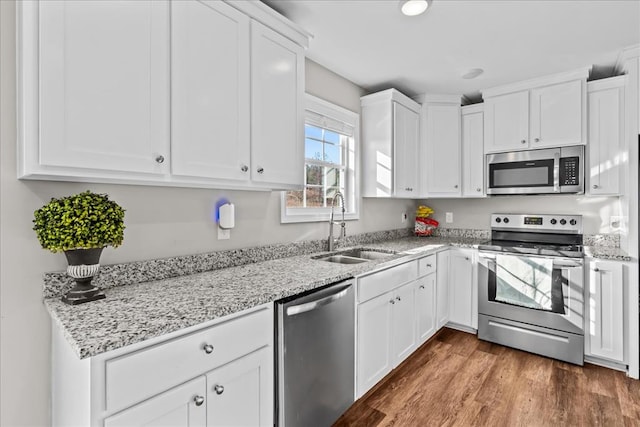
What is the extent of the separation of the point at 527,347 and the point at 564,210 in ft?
4.61

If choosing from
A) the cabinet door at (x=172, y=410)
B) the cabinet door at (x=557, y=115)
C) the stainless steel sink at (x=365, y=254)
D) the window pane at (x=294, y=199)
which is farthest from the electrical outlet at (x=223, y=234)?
the cabinet door at (x=557, y=115)

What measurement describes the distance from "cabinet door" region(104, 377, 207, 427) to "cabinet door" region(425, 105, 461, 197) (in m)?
3.08

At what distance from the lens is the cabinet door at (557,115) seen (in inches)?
110

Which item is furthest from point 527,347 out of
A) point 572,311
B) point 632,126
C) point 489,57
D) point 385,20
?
point 385,20

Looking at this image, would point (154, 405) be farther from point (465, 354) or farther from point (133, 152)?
point (465, 354)

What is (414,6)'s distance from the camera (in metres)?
1.87

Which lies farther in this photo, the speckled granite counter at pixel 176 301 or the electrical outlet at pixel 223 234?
the electrical outlet at pixel 223 234

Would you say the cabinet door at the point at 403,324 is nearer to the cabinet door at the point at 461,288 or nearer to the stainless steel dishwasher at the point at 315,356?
the stainless steel dishwasher at the point at 315,356

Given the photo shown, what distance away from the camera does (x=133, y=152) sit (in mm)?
1268

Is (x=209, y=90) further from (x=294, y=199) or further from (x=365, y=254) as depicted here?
(x=365, y=254)

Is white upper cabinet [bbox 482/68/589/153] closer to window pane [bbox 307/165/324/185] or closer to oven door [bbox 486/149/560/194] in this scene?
oven door [bbox 486/149/560/194]

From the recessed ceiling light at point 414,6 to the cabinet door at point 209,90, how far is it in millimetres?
939

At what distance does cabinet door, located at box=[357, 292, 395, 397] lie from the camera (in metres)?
2.04

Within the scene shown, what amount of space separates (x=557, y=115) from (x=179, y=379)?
351 cm
